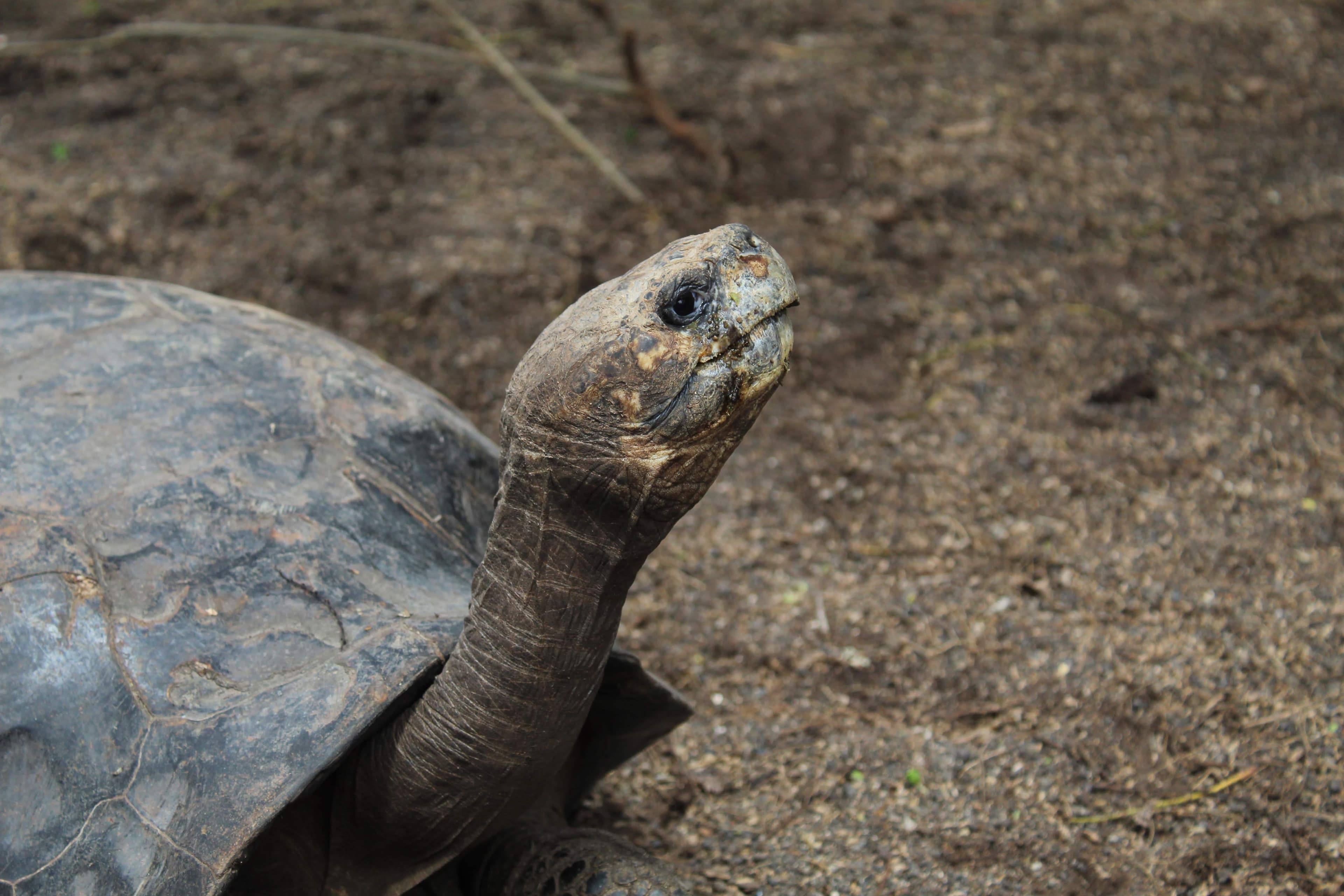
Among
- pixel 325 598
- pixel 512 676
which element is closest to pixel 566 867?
pixel 512 676

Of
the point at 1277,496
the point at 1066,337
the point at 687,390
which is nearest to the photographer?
the point at 687,390

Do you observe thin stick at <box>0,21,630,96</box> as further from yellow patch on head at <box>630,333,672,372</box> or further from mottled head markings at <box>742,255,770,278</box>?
yellow patch on head at <box>630,333,672,372</box>

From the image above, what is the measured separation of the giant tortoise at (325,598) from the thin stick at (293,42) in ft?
10.2

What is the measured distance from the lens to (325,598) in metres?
1.71

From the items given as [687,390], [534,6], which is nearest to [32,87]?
[534,6]

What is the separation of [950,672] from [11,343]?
1960mm

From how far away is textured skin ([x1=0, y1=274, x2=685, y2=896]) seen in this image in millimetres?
1537

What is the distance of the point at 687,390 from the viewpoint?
4.58 feet

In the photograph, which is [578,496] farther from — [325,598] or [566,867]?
[566,867]

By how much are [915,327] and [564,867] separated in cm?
236

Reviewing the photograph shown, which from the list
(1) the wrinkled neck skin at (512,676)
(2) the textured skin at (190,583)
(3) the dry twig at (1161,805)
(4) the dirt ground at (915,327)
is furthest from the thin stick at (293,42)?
(1) the wrinkled neck skin at (512,676)

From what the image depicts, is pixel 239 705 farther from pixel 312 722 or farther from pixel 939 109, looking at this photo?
pixel 939 109

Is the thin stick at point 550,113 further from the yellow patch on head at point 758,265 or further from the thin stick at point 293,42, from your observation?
the yellow patch on head at point 758,265

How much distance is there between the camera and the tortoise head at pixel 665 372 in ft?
4.58
